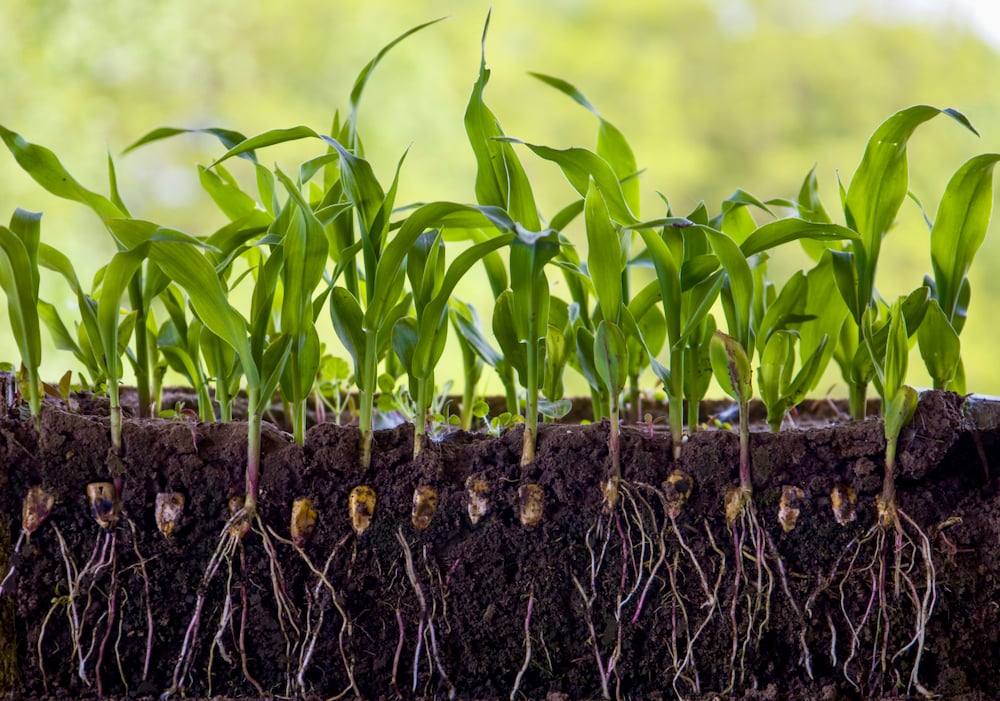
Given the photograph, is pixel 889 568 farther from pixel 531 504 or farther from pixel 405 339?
pixel 405 339

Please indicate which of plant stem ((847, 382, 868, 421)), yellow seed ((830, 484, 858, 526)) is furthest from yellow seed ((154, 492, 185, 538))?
plant stem ((847, 382, 868, 421))

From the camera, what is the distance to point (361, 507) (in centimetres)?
86

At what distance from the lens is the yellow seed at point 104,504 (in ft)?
2.79

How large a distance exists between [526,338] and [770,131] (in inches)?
110

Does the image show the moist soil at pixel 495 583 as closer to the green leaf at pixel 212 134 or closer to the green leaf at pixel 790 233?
the green leaf at pixel 790 233

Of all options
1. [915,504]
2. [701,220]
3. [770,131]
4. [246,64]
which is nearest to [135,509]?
[701,220]

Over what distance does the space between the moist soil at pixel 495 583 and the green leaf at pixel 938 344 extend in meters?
0.13

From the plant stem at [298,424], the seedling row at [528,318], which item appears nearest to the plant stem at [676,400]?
the seedling row at [528,318]

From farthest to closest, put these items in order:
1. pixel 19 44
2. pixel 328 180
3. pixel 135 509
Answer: pixel 19 44 → pixel 328 180 → pixel 135 509

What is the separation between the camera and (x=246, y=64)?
3111 mm

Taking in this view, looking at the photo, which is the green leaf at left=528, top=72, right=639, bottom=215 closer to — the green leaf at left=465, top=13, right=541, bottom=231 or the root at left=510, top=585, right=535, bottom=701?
the green leaf at left=465, top=13, right=541, bottom=231

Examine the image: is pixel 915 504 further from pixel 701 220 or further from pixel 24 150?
pixel 24 150

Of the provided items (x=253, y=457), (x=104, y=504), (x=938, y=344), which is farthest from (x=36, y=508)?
(x=938, y=344)

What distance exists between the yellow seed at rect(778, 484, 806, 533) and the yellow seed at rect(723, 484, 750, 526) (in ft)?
0.14
